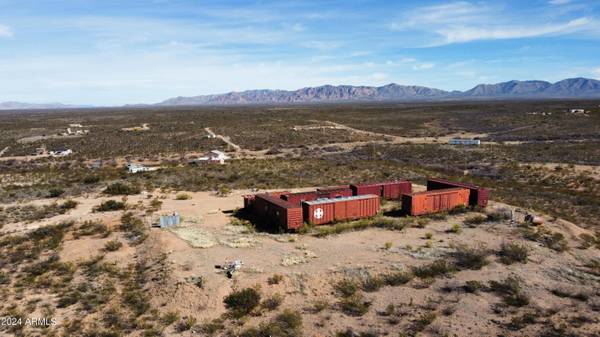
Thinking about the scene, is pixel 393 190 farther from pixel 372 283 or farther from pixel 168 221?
pixel 168 221

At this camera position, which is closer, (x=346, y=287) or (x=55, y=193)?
(x=346, y=287)

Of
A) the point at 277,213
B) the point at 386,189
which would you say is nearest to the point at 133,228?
the point at 277,213

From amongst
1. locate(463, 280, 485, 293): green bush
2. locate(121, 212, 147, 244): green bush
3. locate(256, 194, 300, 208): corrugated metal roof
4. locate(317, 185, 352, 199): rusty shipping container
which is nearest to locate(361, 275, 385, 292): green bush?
locate(463, 280, 485, 293): green bush

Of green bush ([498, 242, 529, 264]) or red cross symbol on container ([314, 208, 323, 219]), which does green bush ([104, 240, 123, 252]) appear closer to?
red cross symbol on container ([314, 208, 323, 219])

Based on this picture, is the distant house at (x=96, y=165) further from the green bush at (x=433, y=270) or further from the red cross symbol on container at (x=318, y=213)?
the green bush at (x=433, y=270)

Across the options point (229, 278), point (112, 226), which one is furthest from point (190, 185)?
point (229, 278)

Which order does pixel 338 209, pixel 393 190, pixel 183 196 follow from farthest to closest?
pixel 183 196 < pixel 393 190 < pixel 338 209
